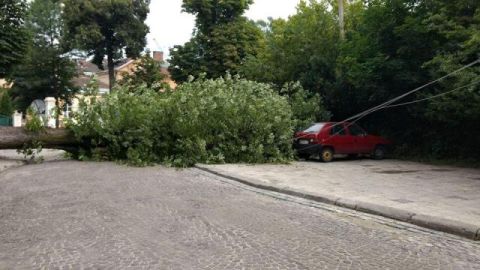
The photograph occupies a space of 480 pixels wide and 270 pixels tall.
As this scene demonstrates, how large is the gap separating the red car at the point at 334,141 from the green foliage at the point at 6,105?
39.6m

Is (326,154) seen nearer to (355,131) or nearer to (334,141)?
(334,141)

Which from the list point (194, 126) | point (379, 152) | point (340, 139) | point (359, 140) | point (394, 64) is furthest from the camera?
point (379, 152)

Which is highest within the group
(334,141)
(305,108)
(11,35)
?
(11,35)

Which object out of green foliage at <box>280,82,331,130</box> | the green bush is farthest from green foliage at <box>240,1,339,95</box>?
the green bush

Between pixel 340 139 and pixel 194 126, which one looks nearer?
pixel 194 126

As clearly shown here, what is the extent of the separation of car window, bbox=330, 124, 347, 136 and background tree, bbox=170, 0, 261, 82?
1886 cm

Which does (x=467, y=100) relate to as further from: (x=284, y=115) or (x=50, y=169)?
(x=50, y=169)

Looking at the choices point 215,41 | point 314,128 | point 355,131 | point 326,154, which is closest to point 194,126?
point 314,128

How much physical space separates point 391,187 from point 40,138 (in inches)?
487

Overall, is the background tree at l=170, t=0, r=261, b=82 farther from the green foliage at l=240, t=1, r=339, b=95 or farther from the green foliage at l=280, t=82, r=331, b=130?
the green foliage at l=280, t=82, r=331, b=130

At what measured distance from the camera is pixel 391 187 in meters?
10.9

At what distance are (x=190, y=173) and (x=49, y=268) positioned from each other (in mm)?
8811

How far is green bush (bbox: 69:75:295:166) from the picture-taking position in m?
16.5

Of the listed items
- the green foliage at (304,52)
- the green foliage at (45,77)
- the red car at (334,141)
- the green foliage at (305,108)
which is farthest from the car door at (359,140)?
the green foliage at (45,77)
